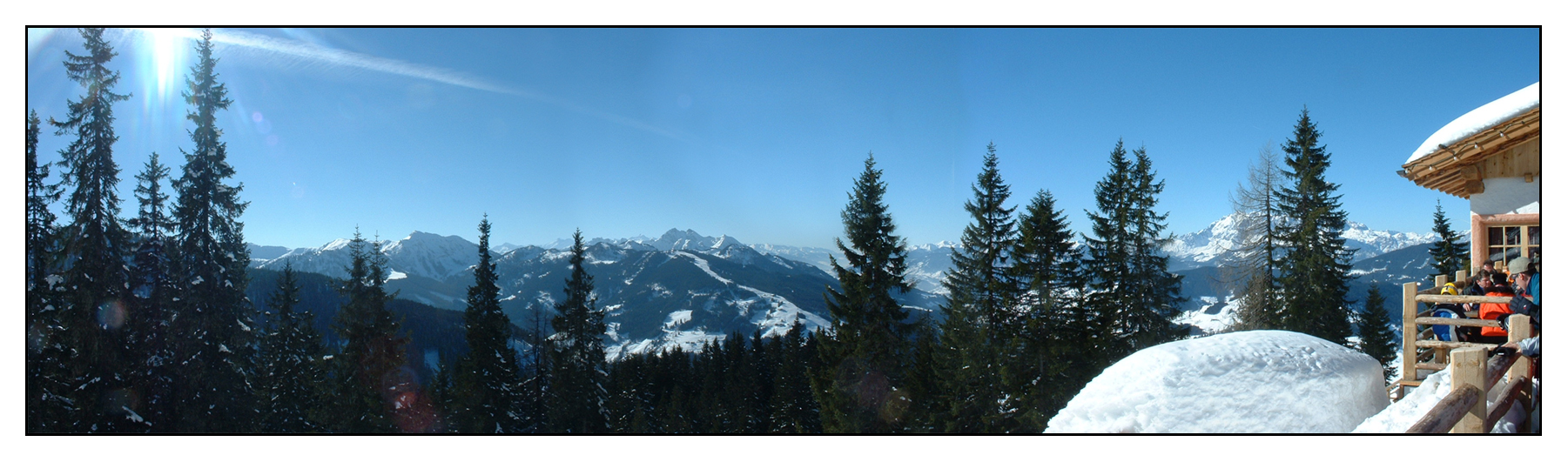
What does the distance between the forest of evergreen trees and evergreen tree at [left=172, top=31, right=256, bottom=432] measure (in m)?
0.04

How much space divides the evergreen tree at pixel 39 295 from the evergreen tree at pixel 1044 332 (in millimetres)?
18494

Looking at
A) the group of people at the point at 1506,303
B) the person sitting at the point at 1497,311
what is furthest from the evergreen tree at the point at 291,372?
the person sitting at the point at 1497,311

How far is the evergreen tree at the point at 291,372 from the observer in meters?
17.3

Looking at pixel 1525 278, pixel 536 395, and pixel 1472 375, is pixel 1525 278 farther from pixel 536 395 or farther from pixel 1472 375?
pixel 536 395

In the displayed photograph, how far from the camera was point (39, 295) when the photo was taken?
32.8 feet

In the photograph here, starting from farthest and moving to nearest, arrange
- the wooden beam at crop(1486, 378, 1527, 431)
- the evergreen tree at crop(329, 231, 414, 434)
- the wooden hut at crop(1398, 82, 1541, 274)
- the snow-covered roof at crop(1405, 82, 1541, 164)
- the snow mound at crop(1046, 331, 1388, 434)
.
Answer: the evergreen tree at crop(329, 231, 414, 434) → the wooden hut at crop(1398, 82, 1541, 274) → the snow-covered roof at crop(1405, 82, 1541, 164) → the snow mound at crop(1046, 331, 1388, 434) → the wooden beam at crop(1486, 378, 1527, 431)

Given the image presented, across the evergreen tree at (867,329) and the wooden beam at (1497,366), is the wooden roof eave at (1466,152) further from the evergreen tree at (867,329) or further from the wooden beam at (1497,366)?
the evergreen tree at (867,329)

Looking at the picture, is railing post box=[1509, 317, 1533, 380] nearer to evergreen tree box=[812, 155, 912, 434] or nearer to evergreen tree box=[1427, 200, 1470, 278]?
evergreen tree box=[812, 155, 912, 434]

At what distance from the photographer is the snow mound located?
560 centimetres

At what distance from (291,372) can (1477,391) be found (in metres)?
23.5

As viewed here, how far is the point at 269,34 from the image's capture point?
800cm

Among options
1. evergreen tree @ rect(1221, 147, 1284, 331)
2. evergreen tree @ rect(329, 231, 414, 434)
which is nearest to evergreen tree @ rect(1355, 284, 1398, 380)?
evergreen tree @ rect(1221, 147, 1284, 331)
